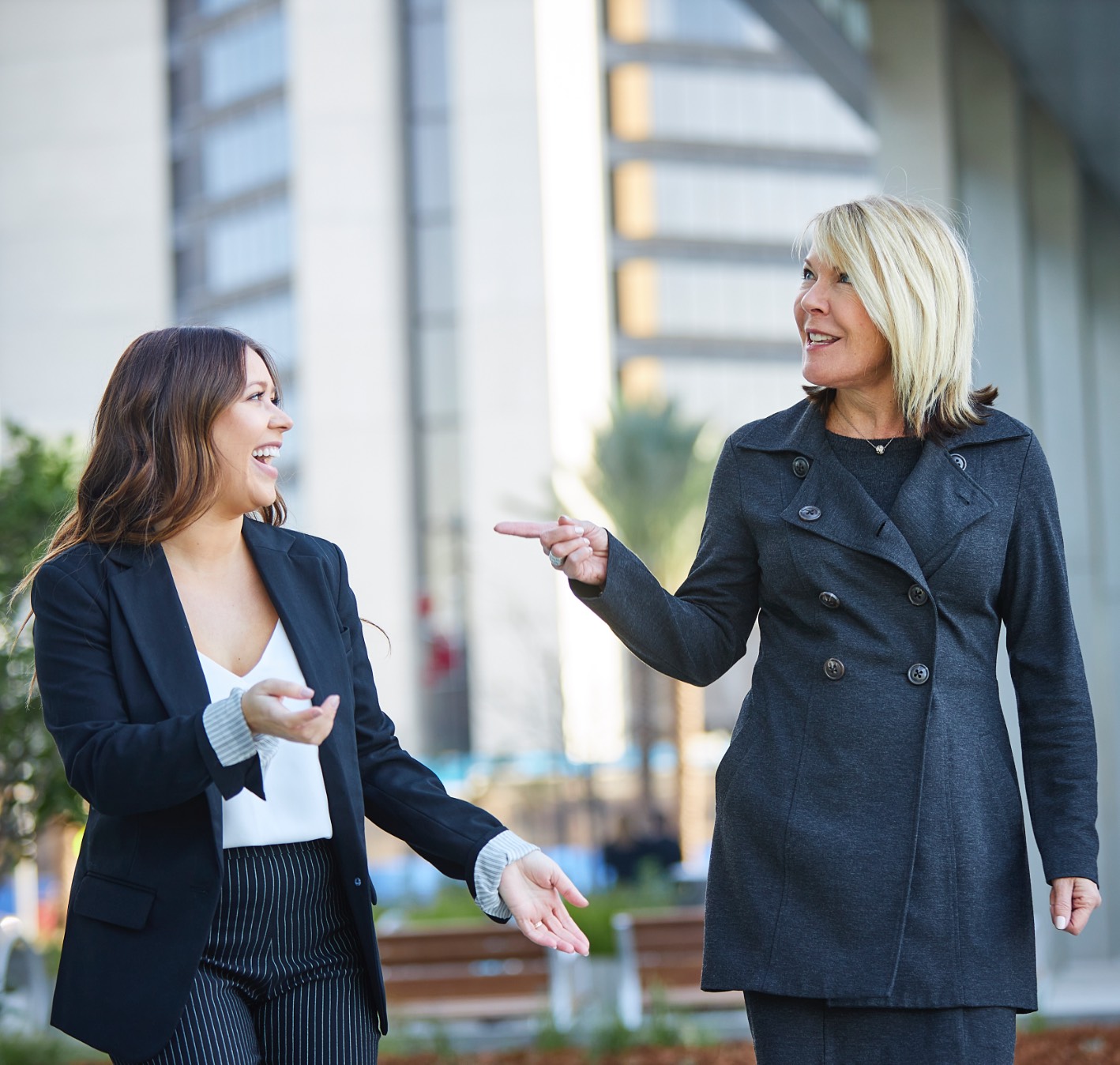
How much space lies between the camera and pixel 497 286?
44.6 metres

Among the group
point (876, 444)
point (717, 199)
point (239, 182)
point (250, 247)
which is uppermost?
point (239, 182)

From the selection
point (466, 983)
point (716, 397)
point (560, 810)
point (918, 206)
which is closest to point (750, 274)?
point (716, 397)

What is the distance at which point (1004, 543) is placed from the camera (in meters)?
2.39

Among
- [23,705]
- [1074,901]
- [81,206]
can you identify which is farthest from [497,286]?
[1074,901]

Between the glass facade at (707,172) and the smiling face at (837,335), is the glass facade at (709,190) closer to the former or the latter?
the glass facade at (707,172)

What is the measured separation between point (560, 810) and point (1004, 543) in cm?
2793

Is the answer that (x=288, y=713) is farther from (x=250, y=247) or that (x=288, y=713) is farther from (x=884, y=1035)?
(x=250, y=247)

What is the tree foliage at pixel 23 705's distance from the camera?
5.96m

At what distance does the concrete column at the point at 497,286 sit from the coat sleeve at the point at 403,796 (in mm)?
40693

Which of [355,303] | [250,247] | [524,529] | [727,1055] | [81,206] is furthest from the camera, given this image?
[81,206]

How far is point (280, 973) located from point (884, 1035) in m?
0.90

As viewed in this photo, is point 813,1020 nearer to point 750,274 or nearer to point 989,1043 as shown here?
point 989,1043

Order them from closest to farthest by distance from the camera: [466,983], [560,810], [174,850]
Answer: [174,850] < [466,983] < [560,810]

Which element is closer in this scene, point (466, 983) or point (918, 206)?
point (918, 206)
